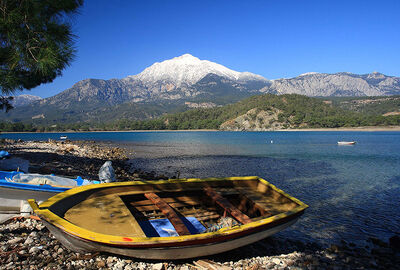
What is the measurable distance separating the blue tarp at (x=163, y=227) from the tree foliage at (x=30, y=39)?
5674 mm

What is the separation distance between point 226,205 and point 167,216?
1.95 metres

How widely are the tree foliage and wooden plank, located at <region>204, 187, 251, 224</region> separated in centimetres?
643

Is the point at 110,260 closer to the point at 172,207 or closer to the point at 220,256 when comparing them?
the point at 172,207

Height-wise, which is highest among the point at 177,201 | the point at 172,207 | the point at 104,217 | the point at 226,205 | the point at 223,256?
the point at 104,217

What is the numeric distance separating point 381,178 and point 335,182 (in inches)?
195

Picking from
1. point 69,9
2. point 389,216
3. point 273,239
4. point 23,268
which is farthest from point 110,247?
point 389,216

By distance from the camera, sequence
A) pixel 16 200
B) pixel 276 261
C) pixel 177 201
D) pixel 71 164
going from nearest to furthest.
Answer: pixel 276 261, pixel 16 200, pixel 177 201, pixel 71 164

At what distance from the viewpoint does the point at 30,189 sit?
8.12 m

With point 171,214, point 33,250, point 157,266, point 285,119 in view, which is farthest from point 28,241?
point 285,119

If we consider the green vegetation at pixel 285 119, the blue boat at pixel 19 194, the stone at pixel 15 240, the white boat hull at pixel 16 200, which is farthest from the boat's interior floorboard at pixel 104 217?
the green vegetation at pixel 285 119

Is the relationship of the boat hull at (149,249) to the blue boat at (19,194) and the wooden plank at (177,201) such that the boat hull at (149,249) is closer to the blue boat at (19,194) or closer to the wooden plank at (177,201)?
the wooden plank at (177,201)

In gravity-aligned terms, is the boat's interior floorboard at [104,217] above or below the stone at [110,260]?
above

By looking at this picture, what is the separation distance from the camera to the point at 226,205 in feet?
25.7

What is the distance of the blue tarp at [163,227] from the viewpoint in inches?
284
